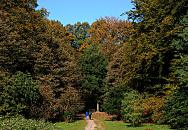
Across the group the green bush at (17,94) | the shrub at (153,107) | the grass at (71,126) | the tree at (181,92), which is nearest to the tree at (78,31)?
the grass at (71,126)

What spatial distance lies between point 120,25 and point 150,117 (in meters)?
36.0

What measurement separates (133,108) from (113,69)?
44.0 feet

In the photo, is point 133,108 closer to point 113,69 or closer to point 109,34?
point 113,69

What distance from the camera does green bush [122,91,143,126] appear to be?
40.4 m

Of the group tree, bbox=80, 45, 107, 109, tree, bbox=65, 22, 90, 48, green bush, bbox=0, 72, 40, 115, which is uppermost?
tree, bbox=65, 22, 90, 48

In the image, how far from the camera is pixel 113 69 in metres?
53.3

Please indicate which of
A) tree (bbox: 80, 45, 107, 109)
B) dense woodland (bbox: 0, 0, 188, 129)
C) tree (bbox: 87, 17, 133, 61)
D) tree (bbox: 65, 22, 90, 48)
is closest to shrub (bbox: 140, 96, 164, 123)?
dense woodland (bbox: 0, 0, 188, 129)

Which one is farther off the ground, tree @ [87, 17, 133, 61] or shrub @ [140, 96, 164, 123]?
tree @ [87, 17, 133, 61]

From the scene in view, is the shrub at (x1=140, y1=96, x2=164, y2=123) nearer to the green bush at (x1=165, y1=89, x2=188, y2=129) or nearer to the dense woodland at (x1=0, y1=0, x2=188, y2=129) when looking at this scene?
the dense woodland at (x1=0, y1=0, x2=188, y2=129)

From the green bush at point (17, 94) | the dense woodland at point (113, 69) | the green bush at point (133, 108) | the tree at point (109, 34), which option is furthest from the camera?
the tree at point (109, 34)

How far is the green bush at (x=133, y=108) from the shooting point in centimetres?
4041

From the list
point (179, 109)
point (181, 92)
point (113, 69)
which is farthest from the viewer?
point (113, 69)

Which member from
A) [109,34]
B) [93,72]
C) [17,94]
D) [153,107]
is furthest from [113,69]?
[109,34]

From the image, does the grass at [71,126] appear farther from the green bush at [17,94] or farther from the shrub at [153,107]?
the shrub at [153,107]
